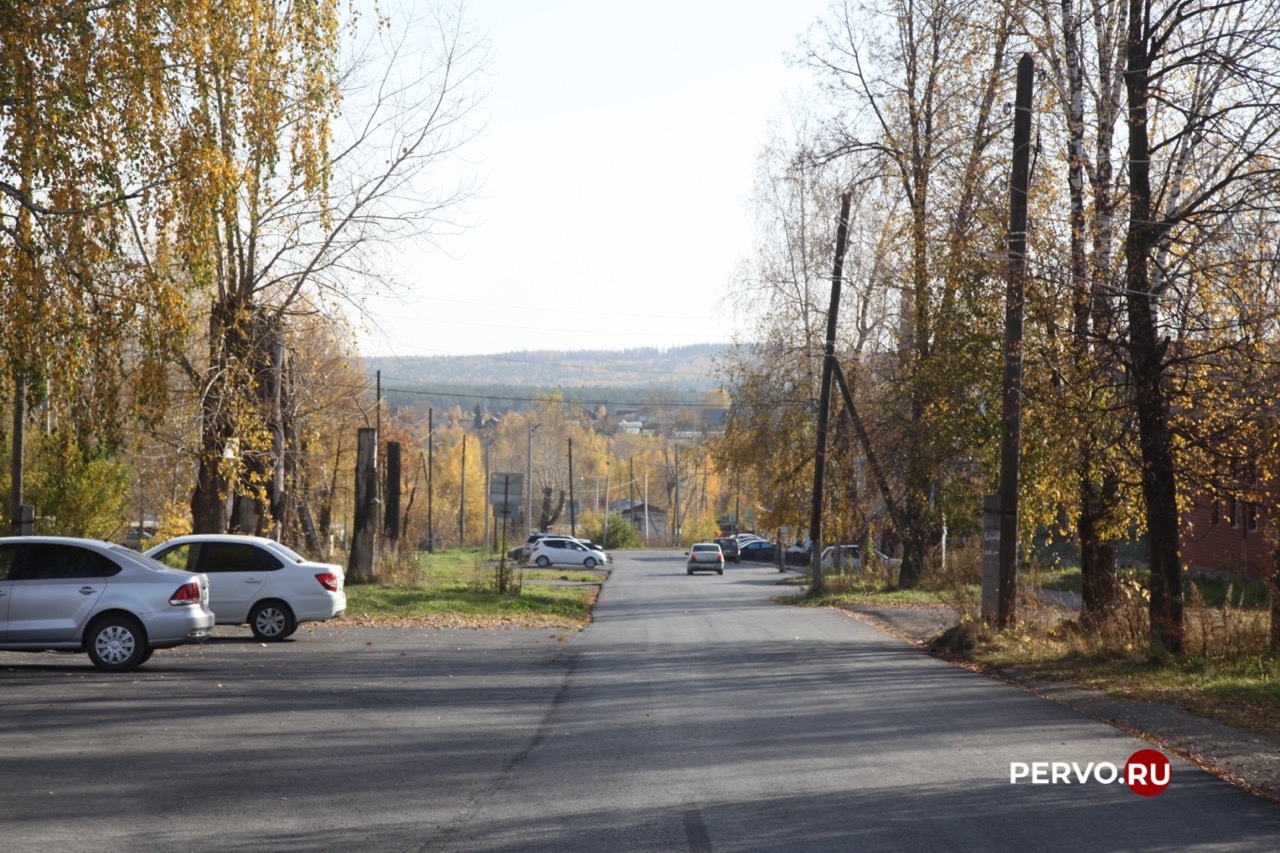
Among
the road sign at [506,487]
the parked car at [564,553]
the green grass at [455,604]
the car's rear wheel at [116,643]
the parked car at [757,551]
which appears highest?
the road sign at [506,487]

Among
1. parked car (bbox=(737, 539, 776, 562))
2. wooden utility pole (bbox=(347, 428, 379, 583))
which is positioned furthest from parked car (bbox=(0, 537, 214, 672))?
parked car (bbox=(737, 539, 776, 562))

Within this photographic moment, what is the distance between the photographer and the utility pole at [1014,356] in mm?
18516

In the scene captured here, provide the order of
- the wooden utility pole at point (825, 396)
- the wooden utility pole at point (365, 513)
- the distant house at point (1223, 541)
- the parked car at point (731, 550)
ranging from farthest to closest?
the parked car at point (731, 550)
the wooden utility pole at point (825, 396)
the distant house at point (1223, 541)
the wooden utility pole at point (365, 513)

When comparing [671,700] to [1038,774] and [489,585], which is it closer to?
[1038,774]

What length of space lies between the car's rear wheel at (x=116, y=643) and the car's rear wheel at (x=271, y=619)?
15.5ft

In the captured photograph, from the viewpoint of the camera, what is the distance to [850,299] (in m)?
39.1

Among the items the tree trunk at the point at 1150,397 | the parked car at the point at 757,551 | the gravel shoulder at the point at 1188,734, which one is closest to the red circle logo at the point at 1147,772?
the gravel shoulder at the point at 1188,734

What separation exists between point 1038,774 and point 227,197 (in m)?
10.7

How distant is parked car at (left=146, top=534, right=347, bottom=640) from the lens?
66.2 feet

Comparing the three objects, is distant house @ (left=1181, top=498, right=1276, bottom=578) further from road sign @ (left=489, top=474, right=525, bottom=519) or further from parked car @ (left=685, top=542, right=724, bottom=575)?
parked car @ (left=685, top=542, right=724, bottom=575)

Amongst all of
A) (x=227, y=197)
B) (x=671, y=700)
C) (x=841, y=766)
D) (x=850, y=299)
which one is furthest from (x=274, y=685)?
(x=850, y=299)

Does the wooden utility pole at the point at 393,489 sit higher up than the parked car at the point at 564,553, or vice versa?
the wooden utility pole at the point at 393,489

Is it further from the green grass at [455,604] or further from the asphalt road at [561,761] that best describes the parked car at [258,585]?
the green grass at [455,604]
